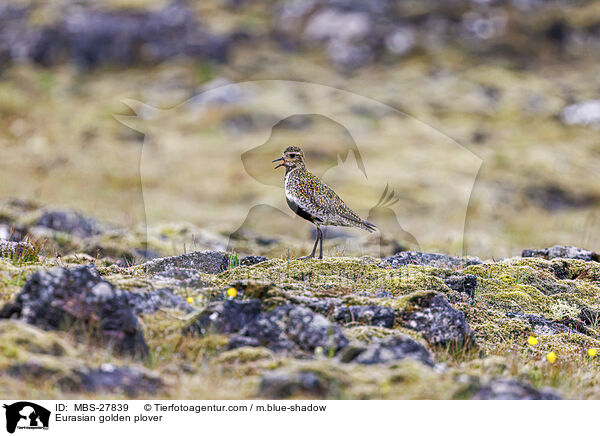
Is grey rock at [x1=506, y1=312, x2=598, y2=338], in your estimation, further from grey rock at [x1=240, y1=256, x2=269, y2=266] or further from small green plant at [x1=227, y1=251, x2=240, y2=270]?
small green plant at [x1=227, y1=251, x2=240, y2=270]

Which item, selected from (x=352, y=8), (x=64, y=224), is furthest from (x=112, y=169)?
(x=352, y=8)

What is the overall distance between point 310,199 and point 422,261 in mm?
2412

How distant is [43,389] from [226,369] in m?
1.56

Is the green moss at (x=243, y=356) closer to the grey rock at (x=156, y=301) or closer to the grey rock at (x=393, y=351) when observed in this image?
the grey rock at (x=393, y=351)

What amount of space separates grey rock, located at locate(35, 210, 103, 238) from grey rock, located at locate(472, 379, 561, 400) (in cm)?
1279

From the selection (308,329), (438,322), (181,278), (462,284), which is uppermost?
(462,284)

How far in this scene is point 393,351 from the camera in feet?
19.7

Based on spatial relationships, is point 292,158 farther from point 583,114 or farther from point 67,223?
point 583,114

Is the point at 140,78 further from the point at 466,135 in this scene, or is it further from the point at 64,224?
the point at 64,224

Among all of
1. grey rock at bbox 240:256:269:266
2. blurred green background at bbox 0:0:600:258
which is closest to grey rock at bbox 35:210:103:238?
blurred green background at bbox 0:0:600:258

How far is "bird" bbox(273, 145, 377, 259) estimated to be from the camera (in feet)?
27.0

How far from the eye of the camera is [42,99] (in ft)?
147

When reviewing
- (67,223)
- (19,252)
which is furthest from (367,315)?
(67,223)
